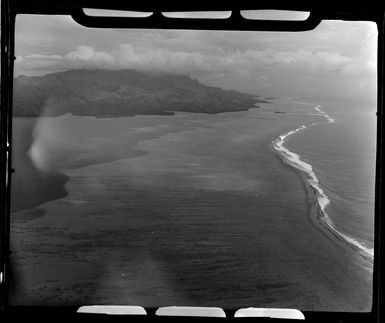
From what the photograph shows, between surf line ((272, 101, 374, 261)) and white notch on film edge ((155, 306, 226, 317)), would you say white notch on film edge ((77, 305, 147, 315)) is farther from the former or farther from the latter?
Answer: surf line ((272, 101, 374, 261))

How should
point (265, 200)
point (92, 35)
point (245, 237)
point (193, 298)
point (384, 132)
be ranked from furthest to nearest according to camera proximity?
point (92, 35)
point (265, 200)
point (245, 237)
point (193, 298)
point (384, 132)

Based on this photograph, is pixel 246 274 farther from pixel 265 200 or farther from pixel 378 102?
pixel 378 102

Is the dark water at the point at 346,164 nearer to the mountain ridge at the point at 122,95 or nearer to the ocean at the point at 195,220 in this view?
the ocean at the point at 195,220

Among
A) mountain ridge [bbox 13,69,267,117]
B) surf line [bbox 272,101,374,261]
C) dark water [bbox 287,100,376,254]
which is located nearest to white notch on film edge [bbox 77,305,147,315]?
dark water [bbox 287,100,376,254]

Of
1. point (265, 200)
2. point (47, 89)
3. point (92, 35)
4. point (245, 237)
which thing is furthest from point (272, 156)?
point (92, 35)

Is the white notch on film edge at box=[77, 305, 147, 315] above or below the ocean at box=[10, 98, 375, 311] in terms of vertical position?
above

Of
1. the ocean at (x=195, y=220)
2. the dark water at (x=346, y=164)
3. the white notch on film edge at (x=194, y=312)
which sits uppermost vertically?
the white notch on film edge at (x=194, y=312)

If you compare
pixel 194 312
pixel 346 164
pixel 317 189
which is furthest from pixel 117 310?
pixel 346 164

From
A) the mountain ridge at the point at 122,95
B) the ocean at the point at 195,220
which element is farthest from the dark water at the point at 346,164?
the mountain ridge at the point at 122,95
